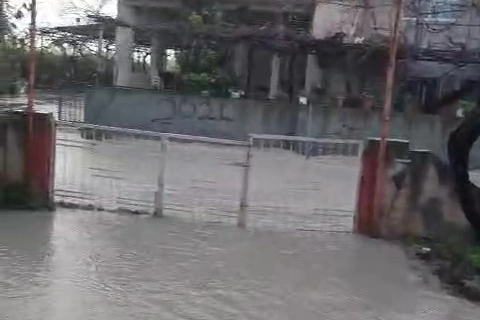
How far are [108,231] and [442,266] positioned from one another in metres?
3.32

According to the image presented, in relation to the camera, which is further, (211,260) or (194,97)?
(194,97)

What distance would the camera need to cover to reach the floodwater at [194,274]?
517 cm

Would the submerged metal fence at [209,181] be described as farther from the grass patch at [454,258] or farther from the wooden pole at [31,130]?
the grass patch at [454,258]

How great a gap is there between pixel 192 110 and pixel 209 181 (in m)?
8.85

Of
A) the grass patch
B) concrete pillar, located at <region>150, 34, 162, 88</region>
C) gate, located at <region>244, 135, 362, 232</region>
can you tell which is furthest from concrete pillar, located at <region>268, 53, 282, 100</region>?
the grass patch

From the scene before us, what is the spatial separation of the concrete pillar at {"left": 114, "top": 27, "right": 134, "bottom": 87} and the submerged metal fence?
38.8 ft

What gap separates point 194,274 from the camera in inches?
236

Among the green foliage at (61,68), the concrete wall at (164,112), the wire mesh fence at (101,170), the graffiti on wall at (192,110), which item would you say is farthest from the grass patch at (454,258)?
the green foliage at (61,68)

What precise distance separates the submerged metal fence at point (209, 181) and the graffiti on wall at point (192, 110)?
314 inches

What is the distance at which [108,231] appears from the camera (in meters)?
7.26

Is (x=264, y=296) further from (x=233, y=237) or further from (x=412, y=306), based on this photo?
(x=233, y=237)

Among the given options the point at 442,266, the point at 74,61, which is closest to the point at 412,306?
the point at 442,266

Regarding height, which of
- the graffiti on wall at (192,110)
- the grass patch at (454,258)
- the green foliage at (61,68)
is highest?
the green foliage at (61,68)

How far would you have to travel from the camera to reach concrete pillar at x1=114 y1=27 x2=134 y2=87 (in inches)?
870
